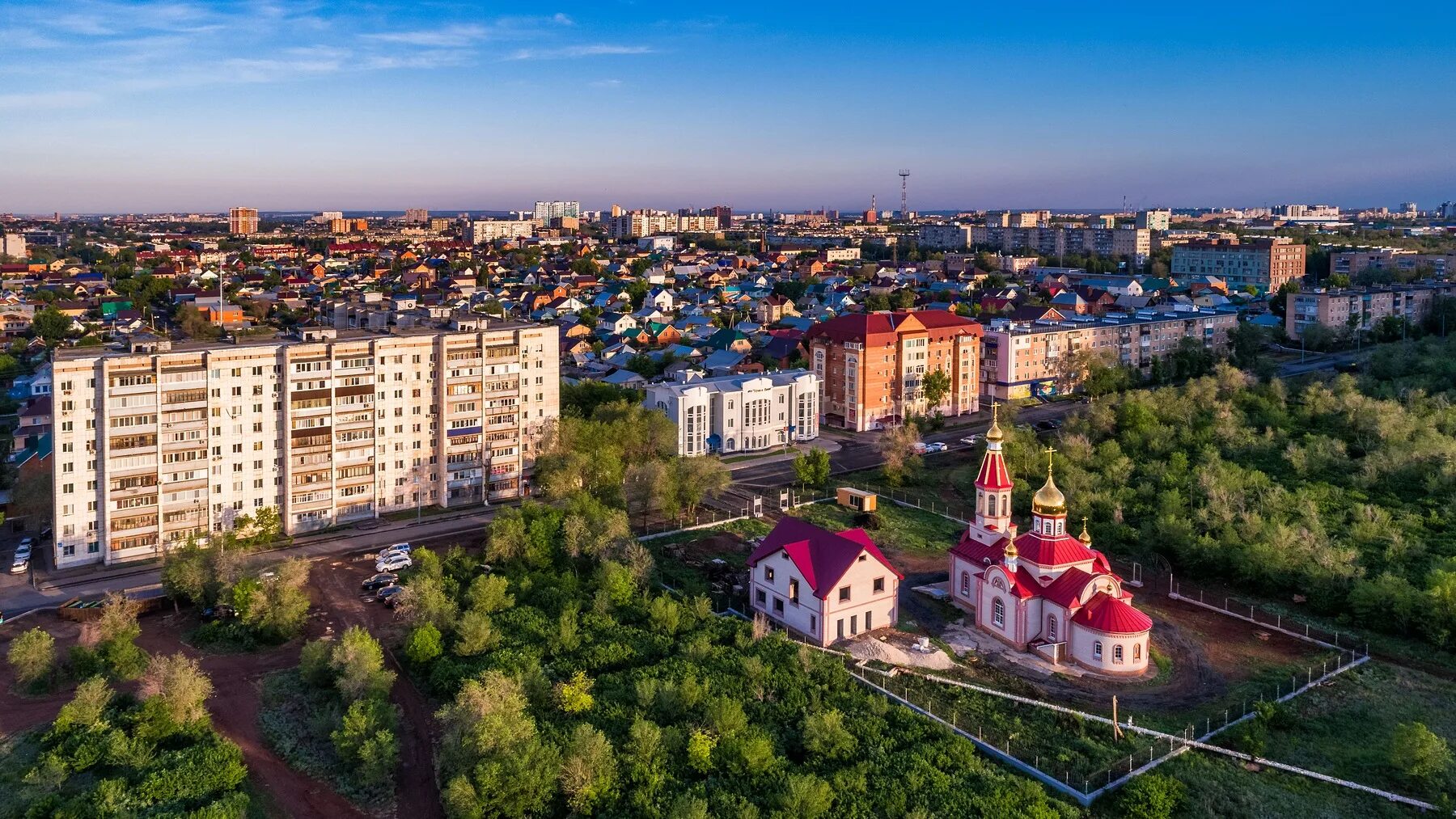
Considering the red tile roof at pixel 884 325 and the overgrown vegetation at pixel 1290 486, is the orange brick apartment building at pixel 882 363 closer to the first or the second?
the red tile roof at pixel 884 325

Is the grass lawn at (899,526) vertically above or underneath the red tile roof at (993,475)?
underneath

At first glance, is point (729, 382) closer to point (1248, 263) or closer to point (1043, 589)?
point (1043, 589)

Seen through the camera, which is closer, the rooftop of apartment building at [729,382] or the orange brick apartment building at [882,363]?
the rooftop of apartment building at [729,382]

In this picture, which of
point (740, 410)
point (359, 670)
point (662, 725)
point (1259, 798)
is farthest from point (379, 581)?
point (1259, 798)

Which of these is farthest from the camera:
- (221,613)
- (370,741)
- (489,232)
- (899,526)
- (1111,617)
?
(489,232)

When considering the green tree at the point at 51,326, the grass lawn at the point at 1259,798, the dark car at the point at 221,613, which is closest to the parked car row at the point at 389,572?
the dark car at the point at 221,613

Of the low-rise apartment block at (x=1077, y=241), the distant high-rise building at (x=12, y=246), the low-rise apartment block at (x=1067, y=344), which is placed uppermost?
the low-rise apartment block at (x=1077, y=241)

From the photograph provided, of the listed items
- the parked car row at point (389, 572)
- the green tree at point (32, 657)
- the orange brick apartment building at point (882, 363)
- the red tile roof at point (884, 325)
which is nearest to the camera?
the green tree at point (32, 657)
